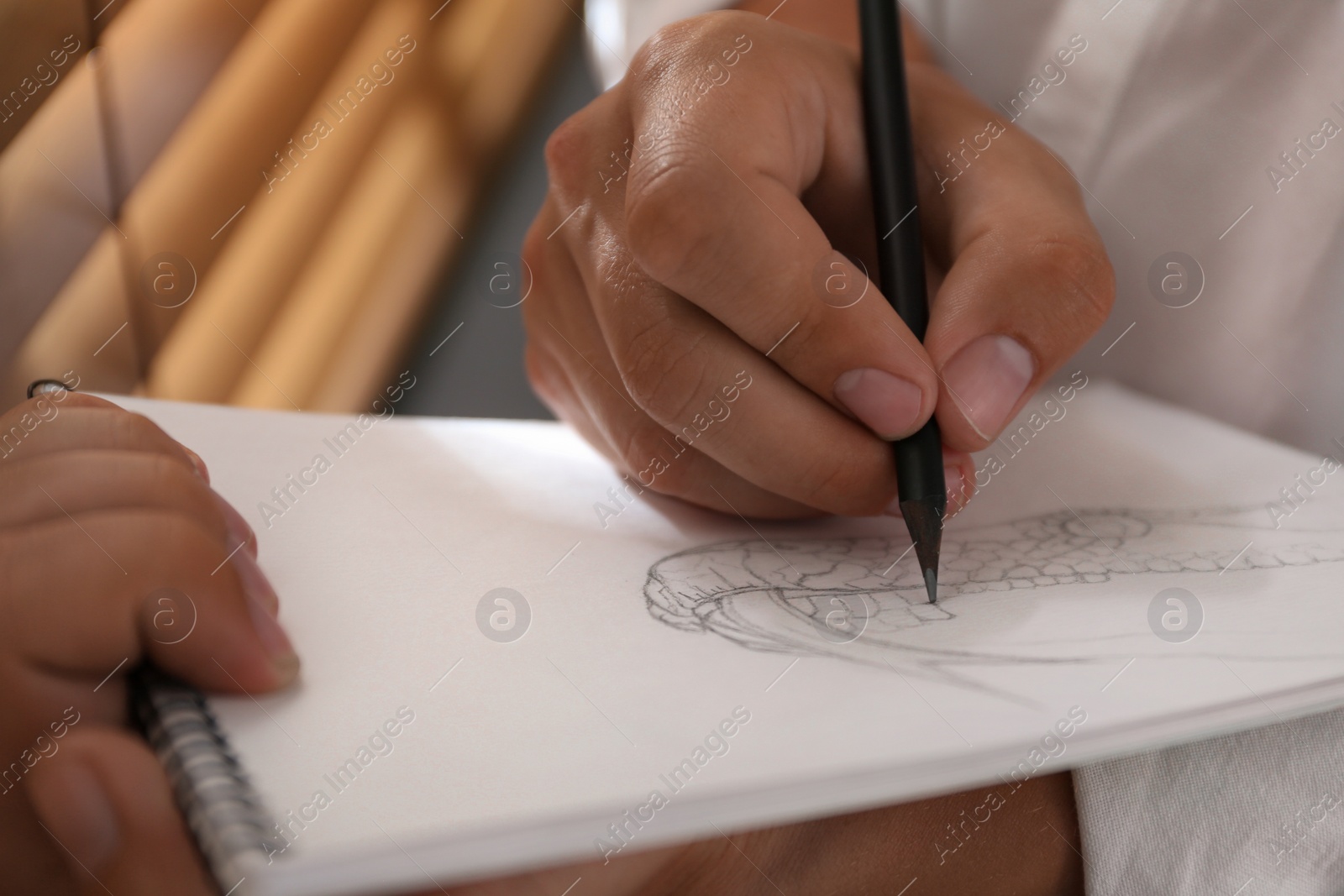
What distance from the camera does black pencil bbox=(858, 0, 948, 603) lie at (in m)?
0.32

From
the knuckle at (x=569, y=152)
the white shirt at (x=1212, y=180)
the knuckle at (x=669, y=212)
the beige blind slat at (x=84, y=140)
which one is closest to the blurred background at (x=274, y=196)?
the beige blind slat at (x=84, y=140)

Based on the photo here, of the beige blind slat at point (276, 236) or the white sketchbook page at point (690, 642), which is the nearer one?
the white sketchbook page at point (690, 642)

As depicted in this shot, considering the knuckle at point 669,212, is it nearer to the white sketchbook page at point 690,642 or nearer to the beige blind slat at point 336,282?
the white sketchbook page at point 690,642

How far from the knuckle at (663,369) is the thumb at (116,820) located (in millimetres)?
220

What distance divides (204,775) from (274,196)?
0.87 metres

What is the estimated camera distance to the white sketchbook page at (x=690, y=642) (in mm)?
193

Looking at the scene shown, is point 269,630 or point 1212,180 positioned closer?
point 269,630

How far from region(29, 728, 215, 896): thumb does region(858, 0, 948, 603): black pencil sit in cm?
22

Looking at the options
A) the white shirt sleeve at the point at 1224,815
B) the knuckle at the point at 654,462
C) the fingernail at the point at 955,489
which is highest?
the knuckle at the point at 654,462

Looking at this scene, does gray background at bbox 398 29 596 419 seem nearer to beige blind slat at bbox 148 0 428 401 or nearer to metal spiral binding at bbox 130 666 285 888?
beige blind slat at bbox 148 0 428 401

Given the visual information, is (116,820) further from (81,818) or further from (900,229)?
(900,229)

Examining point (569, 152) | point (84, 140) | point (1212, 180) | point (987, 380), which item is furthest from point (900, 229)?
point (84, 140)

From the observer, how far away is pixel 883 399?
1.10ft

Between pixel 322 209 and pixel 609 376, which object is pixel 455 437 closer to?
pixel 609 376
